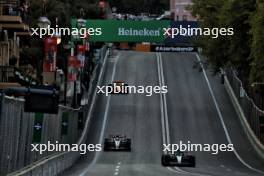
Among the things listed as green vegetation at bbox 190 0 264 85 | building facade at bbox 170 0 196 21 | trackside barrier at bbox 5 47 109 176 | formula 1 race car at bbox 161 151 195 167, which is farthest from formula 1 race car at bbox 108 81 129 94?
building facade at bbox 170 0 196 21

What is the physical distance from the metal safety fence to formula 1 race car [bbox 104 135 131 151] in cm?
963

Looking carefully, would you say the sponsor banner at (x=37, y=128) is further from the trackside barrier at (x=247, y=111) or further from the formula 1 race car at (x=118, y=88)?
the formula 1 race car at (x=118, y=88)

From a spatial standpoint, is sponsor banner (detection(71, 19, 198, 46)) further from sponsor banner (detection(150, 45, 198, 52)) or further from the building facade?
the building facade

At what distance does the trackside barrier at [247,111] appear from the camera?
59.3m

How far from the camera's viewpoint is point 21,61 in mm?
76812

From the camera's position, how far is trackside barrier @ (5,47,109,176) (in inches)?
957

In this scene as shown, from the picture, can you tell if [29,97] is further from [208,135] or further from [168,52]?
[168,52]

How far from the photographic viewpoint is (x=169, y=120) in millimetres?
69375

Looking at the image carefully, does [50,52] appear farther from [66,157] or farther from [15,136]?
[15,136]

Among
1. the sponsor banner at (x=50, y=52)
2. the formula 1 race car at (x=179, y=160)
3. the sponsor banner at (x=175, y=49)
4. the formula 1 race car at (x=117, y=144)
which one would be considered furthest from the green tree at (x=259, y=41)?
the sponsor banner at (x=175, y=49)

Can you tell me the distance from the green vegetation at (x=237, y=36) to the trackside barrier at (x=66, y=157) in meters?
11.2

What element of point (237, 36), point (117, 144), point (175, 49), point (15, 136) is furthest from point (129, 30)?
point (15, 136)

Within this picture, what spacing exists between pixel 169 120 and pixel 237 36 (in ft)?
51.2

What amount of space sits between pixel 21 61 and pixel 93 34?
1607 cm
